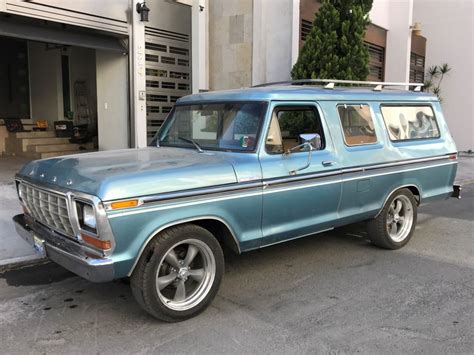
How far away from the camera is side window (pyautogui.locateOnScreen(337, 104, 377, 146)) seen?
5.48 meters

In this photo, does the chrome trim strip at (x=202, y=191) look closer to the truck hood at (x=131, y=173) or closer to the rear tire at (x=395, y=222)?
the truck hood at (x=131, y=173)

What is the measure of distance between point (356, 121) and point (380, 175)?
2.25ft

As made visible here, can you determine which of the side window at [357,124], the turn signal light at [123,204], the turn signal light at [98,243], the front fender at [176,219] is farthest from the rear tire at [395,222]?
the turn signal light at [98,243]

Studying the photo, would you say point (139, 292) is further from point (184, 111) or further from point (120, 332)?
point (184, 111)

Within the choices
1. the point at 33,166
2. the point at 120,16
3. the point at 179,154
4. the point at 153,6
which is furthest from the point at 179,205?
the point at 153,6

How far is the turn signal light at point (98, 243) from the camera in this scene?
3.68 m

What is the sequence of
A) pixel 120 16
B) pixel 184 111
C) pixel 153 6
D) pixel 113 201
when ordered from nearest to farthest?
pixel 113 201
pixel 184 111
pixel 120 16
pixel 153 6

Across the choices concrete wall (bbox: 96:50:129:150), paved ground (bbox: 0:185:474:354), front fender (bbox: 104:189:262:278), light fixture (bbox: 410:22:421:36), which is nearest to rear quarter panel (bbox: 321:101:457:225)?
paved ground (bbox: 0:185:474:354)

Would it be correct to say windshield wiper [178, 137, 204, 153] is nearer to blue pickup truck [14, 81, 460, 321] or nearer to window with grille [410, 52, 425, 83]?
blue pickup truck [14, 81, 460, 321]

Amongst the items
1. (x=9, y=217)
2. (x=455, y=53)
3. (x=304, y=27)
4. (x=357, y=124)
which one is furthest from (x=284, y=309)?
(x=455, y=53)

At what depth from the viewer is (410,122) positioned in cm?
638

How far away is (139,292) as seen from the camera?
391 cm

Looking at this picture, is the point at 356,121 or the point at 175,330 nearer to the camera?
the point at 175,330

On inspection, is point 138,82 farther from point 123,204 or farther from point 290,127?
point 123,204
